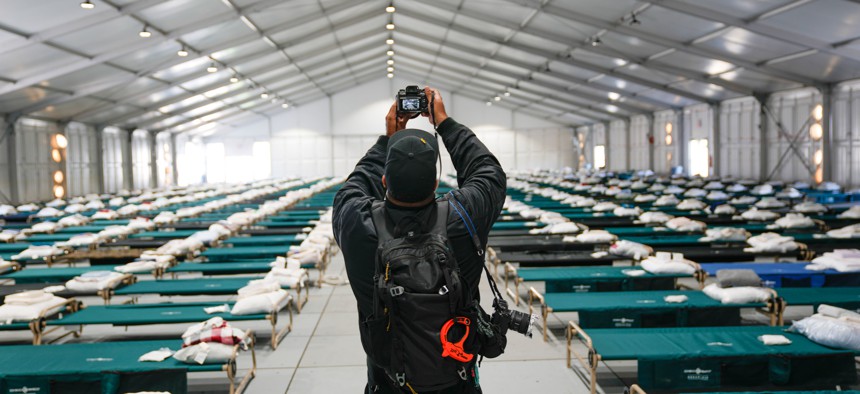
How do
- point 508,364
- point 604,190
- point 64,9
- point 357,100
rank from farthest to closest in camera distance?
point 357,100 → point 604,190 → point 64,9 → point 508,364

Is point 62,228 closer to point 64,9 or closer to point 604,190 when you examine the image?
point 64,9

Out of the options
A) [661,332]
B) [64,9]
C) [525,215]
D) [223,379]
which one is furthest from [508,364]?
[64,9]

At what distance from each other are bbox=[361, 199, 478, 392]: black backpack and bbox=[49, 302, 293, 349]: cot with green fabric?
15.2ft

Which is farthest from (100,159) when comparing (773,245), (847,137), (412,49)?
(847,137)

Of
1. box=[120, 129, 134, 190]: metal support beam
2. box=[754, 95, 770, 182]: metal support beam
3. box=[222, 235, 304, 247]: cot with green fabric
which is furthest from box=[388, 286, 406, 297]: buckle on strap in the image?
A: box=[120, 129, 134, 190]: metal support beam

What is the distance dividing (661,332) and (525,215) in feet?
31.7

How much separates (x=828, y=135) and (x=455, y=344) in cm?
2054

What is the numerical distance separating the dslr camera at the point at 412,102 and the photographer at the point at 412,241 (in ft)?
0.94

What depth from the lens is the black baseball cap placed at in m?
2.33

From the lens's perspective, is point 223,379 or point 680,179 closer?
point 223,379

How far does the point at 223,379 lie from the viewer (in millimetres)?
5836

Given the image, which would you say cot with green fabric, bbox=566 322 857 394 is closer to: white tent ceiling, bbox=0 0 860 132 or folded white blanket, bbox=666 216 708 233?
folded white blanket, bbox=666 216 708 233

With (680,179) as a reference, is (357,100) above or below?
above

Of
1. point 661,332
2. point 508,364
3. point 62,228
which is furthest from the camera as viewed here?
point 62,228
